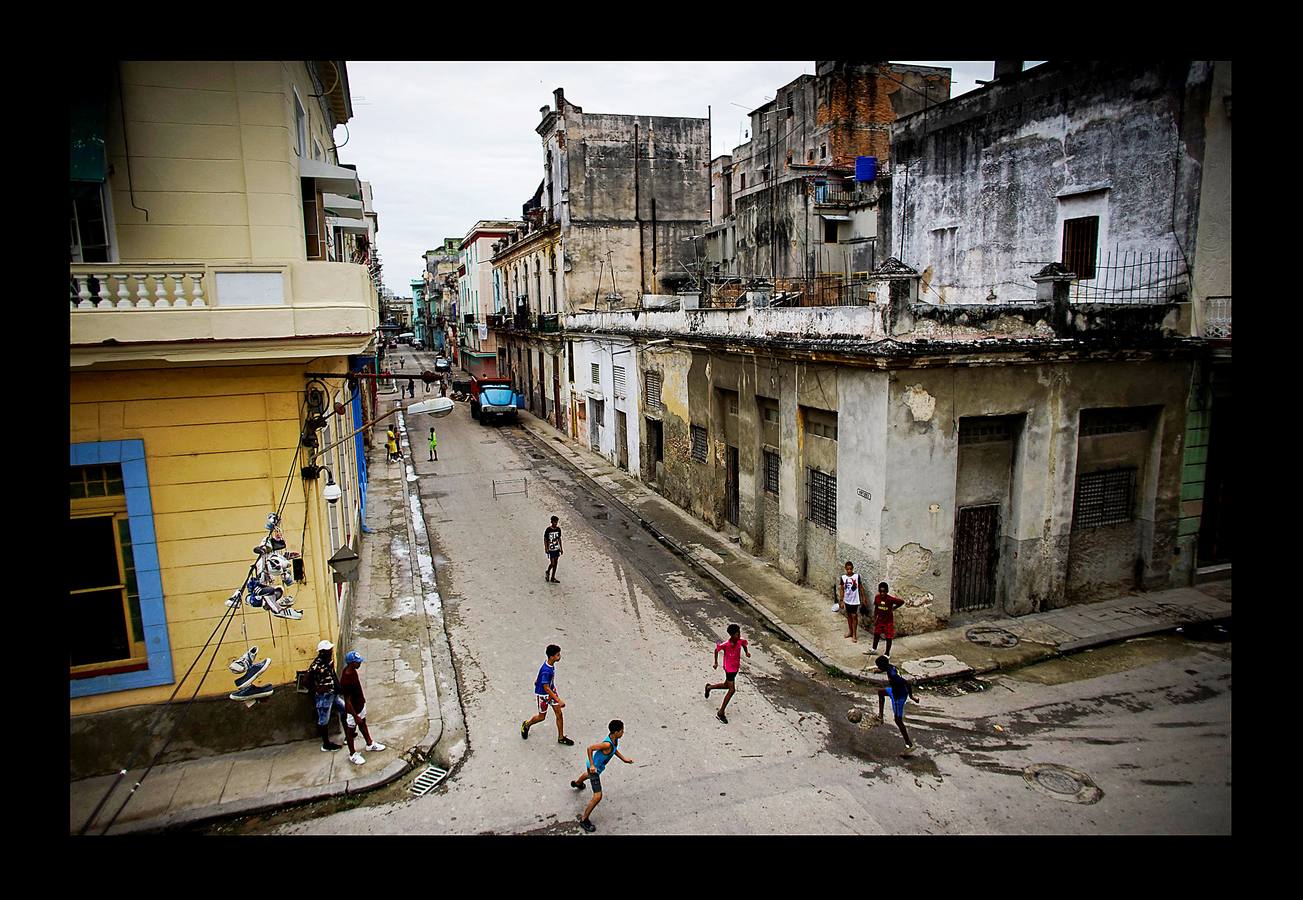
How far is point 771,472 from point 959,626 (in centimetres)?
451

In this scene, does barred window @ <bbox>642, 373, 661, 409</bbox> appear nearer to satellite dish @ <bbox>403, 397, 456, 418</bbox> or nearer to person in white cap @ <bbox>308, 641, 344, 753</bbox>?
satellite dish @ <bbox>403, 397, 456, 418</bbox>

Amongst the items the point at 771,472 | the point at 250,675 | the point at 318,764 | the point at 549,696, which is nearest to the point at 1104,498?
the point at 771,472

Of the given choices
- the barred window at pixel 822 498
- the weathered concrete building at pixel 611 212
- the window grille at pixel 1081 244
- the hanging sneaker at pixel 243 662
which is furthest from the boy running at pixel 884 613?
the weathered concrete building at pixel 611 212

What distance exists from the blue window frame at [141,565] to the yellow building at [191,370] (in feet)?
0.05

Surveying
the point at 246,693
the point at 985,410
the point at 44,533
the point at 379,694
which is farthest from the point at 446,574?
→ the point at 44,533

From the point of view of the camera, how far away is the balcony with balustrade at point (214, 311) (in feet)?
24.5

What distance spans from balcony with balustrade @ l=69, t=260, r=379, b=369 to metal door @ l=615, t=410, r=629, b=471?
1495 centimetres

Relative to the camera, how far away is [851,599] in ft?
37.4

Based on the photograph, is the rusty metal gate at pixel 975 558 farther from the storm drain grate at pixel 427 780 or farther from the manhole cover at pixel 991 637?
the storm drain grate at pixel 427 780

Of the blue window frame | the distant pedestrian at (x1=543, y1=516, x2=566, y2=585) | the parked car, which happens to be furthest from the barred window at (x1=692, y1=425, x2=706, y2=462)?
the parked car

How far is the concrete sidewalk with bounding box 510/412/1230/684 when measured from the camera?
35.5 feet

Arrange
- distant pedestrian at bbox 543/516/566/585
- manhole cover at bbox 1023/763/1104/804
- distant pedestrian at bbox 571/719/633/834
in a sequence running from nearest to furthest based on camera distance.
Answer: distant pedestrian at bbox 571/719/633/834, manhole cover at bbox 1023/763/1104/804, distant pedestrian at bbox 543/516/566/585
